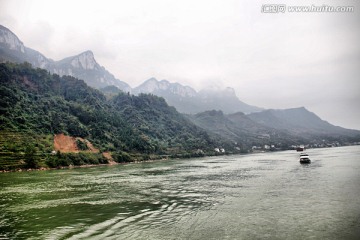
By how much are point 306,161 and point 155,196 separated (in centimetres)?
7560

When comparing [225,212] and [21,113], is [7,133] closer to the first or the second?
[21,113]

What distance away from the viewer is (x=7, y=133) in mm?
123125

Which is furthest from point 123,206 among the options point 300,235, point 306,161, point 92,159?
point 92,159

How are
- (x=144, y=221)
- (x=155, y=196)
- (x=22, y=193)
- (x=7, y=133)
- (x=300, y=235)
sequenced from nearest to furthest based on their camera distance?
(x=300, y=235)
(x=144, y=221)
(x=155, y=196)
(x=22, y=193)
(x=7, y=133)

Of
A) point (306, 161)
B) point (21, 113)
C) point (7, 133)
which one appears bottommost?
point (306, 161)

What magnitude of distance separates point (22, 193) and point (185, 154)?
151644 mm

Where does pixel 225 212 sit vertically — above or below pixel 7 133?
below

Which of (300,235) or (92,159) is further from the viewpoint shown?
(92,159)

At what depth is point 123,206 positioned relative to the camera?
113 ft

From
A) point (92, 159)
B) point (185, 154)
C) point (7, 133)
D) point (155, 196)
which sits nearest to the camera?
point (155, 196)

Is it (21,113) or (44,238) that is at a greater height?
(21,113)

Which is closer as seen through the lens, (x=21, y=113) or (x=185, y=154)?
(x=21, y=113)

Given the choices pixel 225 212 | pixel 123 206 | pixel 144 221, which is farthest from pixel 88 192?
pixel 225 212

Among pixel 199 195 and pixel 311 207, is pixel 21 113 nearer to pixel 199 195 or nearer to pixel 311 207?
pixel 199 195
